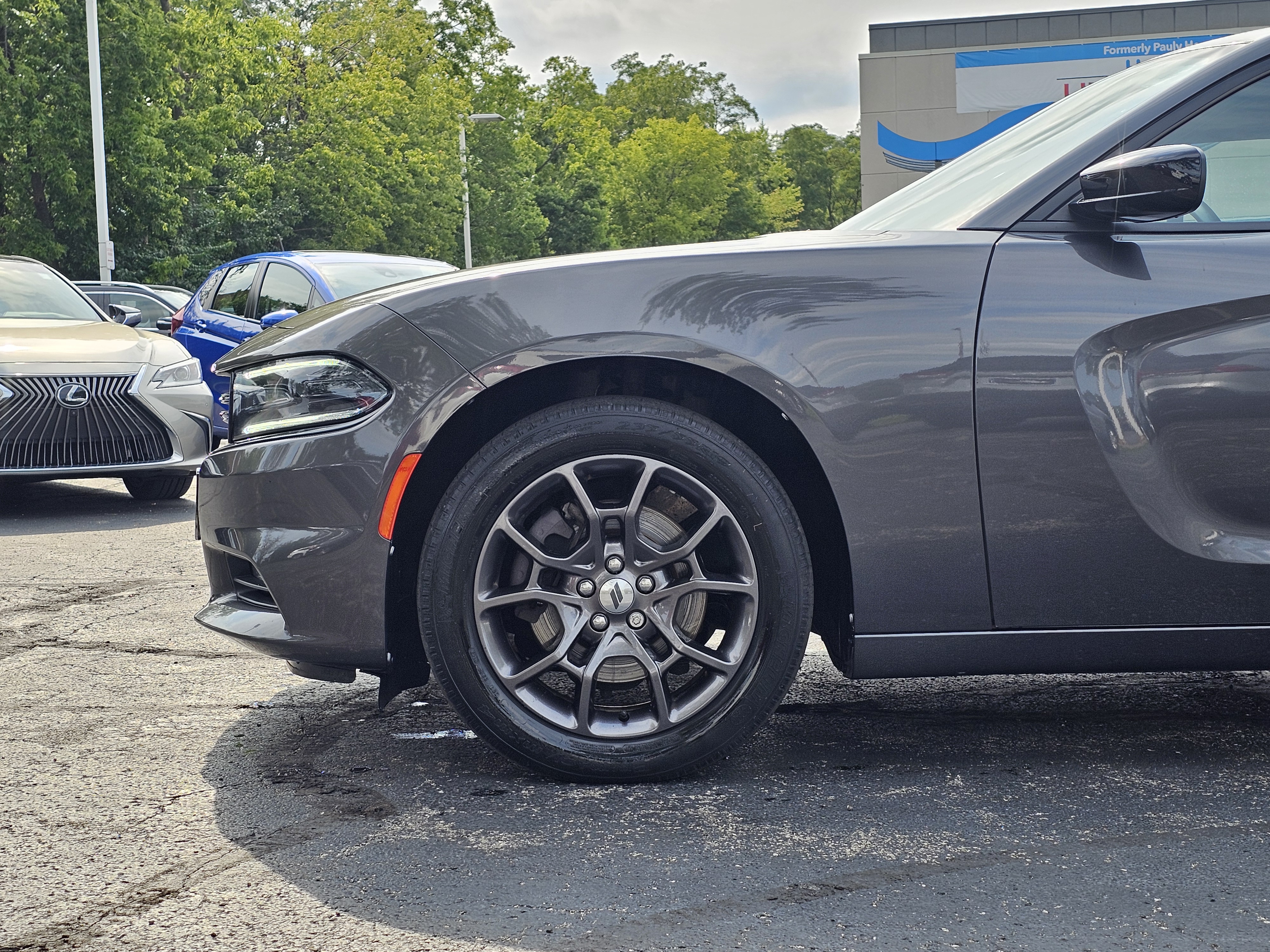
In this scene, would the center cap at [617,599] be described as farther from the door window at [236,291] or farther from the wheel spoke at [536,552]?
the door window at [236,291]

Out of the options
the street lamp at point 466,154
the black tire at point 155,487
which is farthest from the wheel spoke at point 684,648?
the street lamp at point 466,154

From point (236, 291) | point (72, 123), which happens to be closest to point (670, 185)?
point (72, 123)

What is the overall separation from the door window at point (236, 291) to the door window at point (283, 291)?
30 centimetres

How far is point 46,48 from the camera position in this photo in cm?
2452

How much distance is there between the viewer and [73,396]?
25.2ft

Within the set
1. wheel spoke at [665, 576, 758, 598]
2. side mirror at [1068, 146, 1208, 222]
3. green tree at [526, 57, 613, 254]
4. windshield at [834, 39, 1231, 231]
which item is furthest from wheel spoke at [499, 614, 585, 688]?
green tree at [526, 57, 613, 254]

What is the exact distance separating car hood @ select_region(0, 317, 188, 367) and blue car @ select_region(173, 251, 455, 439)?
103cm

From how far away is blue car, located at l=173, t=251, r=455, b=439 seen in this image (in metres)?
10.2

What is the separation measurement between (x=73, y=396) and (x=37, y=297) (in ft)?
5.34

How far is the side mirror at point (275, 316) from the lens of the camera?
10000 millimetres

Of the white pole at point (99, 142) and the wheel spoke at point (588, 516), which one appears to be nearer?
the wheel spoke at point (588, 516)

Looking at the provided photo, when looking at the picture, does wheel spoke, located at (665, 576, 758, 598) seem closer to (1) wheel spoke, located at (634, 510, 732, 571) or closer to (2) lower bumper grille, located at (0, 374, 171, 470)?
(1) wheel spoke, located at (634, 510, 732, 571)

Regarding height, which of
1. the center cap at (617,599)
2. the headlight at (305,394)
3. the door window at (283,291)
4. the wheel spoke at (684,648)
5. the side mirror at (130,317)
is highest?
the door window at (283,291)

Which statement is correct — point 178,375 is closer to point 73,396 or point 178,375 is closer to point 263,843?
point 73,396
